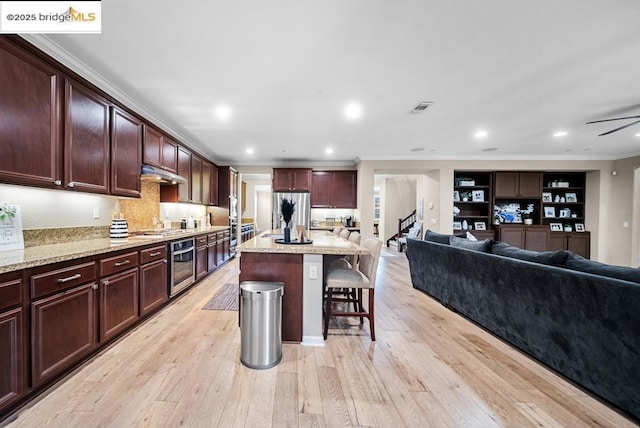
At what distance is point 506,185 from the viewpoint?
6.06m

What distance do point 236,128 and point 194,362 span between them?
10.5 feet

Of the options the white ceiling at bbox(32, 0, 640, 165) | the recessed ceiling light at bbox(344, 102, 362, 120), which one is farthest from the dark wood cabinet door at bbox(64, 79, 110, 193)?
the recessed ceiling light at bbox(344, 102, 362, 120)

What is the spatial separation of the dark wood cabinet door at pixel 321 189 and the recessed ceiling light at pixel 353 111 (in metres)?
3.01

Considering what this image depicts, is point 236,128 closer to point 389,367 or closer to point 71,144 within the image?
point 71,144

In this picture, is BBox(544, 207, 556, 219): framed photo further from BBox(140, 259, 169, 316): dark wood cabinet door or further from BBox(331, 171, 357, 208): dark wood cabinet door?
BBox(140, 259, 169, 316): dark wood cabinet door

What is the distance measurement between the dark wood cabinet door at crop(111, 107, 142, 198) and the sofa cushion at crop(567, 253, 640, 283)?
13.8 ft

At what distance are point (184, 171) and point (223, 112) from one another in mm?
1570

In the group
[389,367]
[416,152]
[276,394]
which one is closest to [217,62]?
[276,394]

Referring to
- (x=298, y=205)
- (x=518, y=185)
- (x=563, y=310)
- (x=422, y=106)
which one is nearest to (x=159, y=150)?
(x=298, y=205)

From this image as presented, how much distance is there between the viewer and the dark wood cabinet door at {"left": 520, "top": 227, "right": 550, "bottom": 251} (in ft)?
19.4

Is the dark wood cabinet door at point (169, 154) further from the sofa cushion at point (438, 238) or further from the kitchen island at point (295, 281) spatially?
the sofa cushion at point (438, 238)

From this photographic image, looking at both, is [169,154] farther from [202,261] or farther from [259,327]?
[259,327]

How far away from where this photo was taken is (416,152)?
5574mm

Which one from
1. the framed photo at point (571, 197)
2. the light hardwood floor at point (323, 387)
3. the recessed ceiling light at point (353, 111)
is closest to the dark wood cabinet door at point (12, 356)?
the light hardwood floor at point (323, 387)
